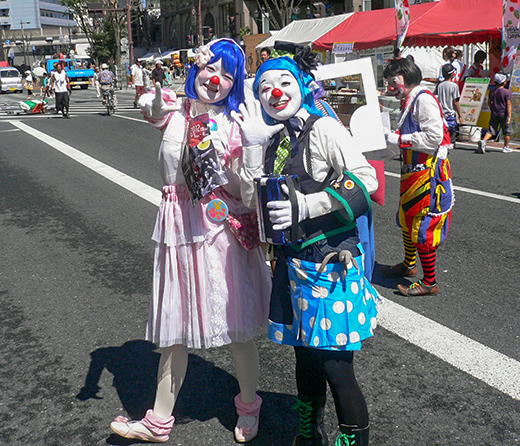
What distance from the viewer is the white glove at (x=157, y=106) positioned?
105 inches

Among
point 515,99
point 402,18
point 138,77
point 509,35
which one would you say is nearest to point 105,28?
point 138,77

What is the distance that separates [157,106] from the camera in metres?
2.66

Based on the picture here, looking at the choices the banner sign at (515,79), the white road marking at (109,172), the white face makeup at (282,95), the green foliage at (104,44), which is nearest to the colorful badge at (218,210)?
the white face makeup at (282,95)

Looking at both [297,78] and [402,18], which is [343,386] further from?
[402,18]

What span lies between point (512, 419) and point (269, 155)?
1.76 meters

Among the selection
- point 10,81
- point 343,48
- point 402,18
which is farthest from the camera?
point 10,81

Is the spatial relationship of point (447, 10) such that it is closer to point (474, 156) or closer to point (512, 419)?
point (474, 156)

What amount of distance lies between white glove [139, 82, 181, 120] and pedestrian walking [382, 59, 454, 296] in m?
2.17

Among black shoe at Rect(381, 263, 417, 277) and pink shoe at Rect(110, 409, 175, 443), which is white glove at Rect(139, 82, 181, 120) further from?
black shoe at Rect(381, 263, 417, 277)

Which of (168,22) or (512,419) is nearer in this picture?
(512,419)

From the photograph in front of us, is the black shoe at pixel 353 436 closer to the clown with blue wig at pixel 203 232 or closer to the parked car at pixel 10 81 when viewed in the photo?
the clown with blue wig at pixel 203 232

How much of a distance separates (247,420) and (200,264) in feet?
2.60

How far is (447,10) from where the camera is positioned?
1584cm


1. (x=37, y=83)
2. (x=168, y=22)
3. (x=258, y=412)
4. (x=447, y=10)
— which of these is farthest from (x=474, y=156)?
(x=168, y=22)
